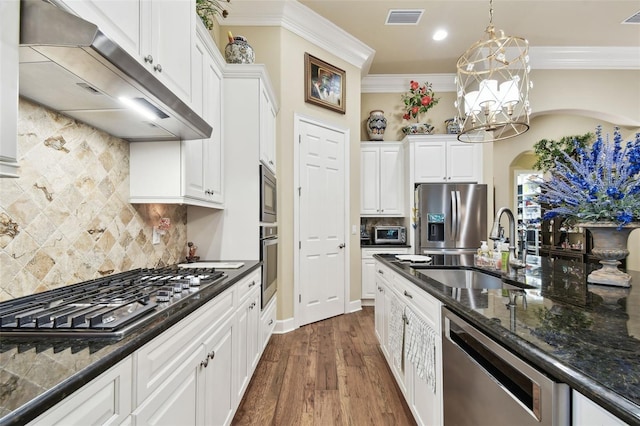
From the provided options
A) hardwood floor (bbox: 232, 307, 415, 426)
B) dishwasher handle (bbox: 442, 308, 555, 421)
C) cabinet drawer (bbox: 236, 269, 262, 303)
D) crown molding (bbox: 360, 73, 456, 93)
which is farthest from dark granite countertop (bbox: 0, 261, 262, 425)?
crown molding (bbox: 360, 73, 456, 93)

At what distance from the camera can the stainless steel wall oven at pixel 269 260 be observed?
2588 mm

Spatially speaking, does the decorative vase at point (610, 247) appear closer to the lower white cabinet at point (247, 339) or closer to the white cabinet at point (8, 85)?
the lower white cabinet at point (247, 339)

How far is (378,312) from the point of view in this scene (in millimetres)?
2713

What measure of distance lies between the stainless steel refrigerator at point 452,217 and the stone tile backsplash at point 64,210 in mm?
3535

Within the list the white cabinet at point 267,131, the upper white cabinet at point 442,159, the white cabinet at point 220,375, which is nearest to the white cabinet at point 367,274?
the upper white cabinet at point 442,159

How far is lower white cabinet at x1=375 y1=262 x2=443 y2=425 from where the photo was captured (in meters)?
1.39

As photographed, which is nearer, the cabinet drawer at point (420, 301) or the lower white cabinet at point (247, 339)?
the cabinet drawer at point (420, 301)

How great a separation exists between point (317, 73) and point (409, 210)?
7.46 feet

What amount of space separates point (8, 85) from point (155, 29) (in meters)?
0.83

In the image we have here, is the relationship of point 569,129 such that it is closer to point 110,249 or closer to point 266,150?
point 266,150

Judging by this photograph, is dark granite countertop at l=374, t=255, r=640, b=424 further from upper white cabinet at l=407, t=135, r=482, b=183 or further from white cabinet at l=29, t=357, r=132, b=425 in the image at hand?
upper white cabinet at l=407, t=135, r=482, b=183

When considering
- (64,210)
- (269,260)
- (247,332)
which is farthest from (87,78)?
(269,260)

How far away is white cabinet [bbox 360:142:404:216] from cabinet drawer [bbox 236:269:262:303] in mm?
2616

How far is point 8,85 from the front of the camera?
75 centimetres
